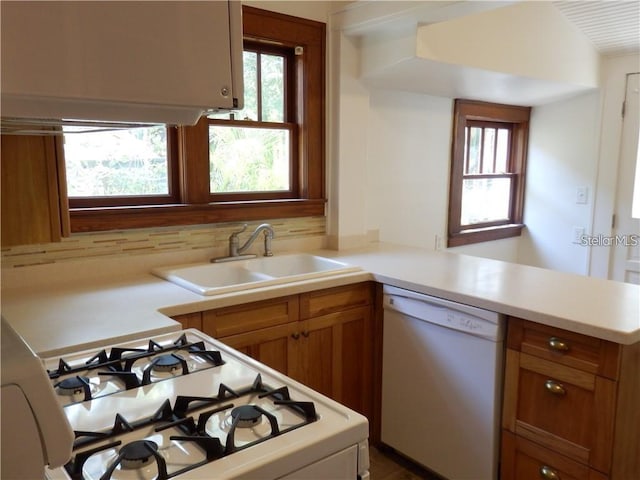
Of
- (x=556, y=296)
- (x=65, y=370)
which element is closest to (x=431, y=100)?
(x=556, y=296)

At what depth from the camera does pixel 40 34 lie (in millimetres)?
505

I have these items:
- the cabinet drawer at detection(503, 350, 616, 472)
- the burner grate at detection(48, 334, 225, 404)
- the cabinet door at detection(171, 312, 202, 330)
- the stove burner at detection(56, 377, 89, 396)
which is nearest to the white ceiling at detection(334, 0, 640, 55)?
the cabinet drawer at detection(503, 350, 616, 472)

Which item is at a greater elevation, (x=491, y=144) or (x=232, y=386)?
(x=491, y=144)

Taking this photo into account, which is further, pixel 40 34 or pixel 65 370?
pixel 65 370

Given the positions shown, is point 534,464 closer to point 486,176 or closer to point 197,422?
point 197,422

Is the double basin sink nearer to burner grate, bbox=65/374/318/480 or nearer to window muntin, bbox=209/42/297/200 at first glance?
window muntin, bbox=209/42/297/200

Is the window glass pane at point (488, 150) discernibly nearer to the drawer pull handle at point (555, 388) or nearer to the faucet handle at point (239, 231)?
the faucet handle at point (239, 231)

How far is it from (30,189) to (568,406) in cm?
174

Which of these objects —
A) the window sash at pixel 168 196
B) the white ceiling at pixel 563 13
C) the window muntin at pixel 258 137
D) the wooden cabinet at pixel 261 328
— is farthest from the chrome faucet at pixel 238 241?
the white ceiling at pixel 563 13

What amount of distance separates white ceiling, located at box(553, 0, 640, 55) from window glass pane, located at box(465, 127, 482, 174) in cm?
95

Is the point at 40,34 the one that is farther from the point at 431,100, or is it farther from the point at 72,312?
the point at 431,100

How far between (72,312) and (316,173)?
155 centimetres

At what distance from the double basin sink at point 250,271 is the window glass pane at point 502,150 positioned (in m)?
2.25

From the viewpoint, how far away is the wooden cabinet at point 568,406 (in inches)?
61.1
